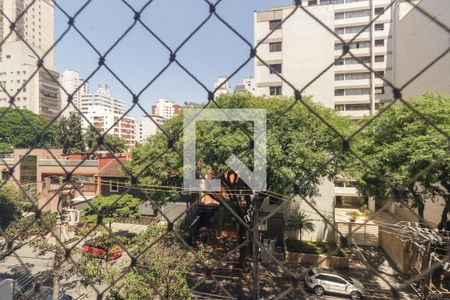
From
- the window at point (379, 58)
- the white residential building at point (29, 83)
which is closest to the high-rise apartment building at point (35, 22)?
the white residential building at point (29, 83)

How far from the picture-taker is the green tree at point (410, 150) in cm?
443

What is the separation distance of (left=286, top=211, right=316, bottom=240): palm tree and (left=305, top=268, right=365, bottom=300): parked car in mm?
2272

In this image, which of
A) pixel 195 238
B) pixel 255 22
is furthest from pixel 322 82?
pixel 195 238

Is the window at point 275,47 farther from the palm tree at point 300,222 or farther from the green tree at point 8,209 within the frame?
the green tree at point 8,209

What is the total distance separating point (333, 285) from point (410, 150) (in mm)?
2804

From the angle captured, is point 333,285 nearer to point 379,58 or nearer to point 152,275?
point 152,275

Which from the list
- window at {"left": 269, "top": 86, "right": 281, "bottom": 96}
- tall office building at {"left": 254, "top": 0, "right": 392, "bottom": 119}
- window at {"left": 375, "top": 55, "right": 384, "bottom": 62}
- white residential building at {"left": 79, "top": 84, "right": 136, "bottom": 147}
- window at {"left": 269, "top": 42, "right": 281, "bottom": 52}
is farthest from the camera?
white residential building at {"left": 79, "top": 84, "right": 136, "bottom": 147}

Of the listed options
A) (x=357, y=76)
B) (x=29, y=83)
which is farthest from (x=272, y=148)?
(x=29, y=83)

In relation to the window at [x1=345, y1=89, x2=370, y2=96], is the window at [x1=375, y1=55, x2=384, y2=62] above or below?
above

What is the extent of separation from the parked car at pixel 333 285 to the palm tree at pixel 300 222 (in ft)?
7.45

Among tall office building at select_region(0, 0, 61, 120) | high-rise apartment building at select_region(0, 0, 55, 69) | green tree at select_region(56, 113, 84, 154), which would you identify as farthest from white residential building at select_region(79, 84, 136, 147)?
high-rise apartment building at select_region(0, 0, 55, 69)

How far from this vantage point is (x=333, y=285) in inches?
212

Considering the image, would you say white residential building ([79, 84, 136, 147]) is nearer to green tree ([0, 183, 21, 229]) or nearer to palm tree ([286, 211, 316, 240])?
green tree ([0, 183, 21, 229])

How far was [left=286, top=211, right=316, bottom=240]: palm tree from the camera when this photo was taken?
7.85m
